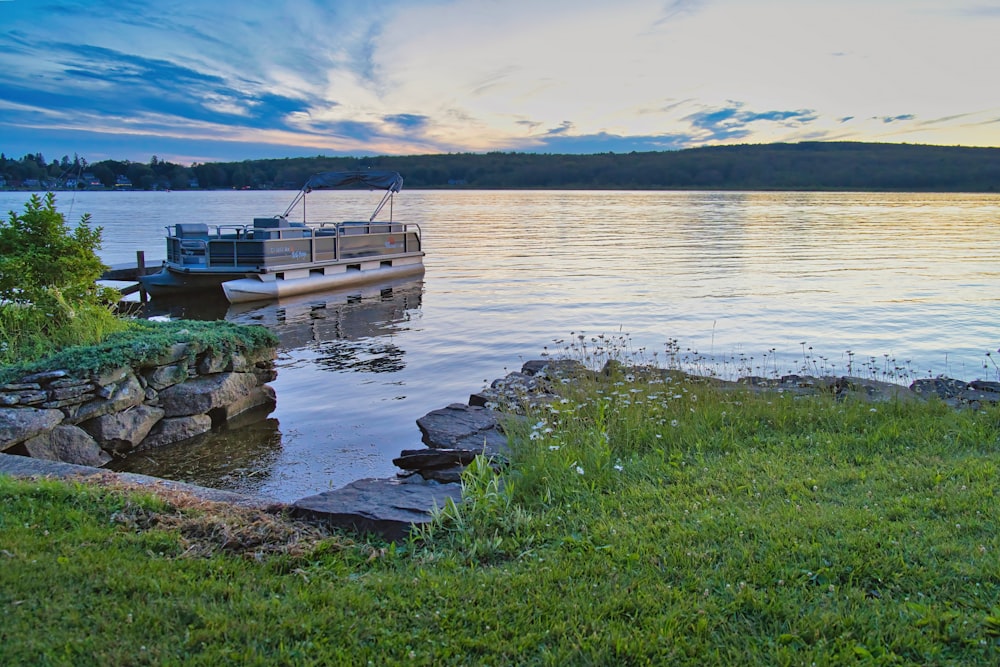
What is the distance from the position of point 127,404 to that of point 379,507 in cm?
532

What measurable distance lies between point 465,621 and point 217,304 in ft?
68.8

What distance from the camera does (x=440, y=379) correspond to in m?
13.5

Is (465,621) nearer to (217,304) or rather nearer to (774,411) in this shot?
(774,411)

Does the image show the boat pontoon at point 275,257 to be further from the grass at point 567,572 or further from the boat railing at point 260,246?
the grass at point 567,572

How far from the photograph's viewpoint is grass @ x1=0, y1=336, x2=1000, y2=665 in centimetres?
321

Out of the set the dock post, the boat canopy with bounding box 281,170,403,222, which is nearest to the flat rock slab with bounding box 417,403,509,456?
the dock post

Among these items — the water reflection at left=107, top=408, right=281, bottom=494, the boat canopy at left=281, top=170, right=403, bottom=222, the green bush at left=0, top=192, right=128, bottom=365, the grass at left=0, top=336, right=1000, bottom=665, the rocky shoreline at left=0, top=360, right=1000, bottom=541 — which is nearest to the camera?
the grass at left=0, top=336, right=1000, bottom=665

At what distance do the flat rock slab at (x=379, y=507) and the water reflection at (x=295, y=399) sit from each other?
2.57 m

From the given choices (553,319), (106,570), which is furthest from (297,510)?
(553,319)

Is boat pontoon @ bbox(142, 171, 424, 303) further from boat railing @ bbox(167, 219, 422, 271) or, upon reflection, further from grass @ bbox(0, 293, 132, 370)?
grass @ bbox(0, 293, 132, 370)

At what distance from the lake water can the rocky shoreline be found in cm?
76

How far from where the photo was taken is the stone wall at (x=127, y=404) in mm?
7730

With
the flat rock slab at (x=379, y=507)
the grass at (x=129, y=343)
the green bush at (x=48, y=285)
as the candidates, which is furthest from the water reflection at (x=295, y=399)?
the flat rock slab at (x=379, y=507)

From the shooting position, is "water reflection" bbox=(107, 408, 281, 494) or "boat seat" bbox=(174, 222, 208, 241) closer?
"water reflection" bbox=(107, 408, 281, 494)
